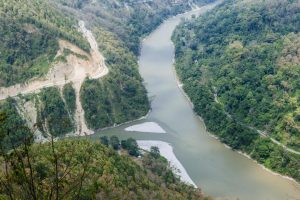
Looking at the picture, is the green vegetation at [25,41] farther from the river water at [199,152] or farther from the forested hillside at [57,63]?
the river water at [199,152]

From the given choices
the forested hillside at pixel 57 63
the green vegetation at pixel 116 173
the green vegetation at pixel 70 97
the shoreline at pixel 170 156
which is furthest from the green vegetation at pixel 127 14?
the green vegetation at pixel 116 173

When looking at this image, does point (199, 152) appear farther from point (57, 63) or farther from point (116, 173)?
point (57, 63)

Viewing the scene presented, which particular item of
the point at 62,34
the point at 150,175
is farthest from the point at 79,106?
the point at 150,175

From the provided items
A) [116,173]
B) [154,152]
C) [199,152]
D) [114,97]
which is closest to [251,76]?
[199,152]

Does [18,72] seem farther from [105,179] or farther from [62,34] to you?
[105,179]

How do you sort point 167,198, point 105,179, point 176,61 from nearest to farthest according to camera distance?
1. point 105,179
2. point 167,198
3. point 176,61
